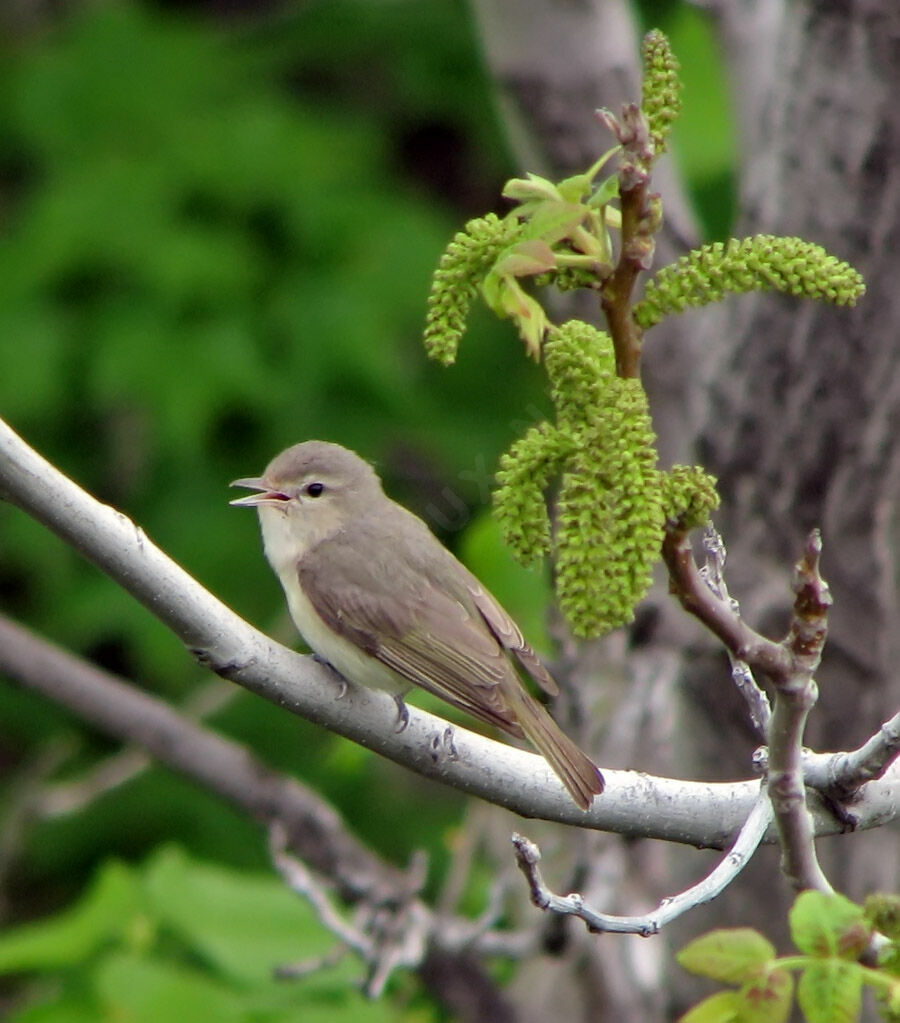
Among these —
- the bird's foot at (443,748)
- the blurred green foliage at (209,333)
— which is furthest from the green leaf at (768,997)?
the blurred green foliage at (209,333)

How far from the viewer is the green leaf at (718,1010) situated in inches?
73.5

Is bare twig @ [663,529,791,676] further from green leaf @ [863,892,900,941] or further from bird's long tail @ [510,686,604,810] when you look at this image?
bird's long tail @ [510,686,604,810]

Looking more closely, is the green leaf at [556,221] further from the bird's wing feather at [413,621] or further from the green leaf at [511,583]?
the green leaf at [511,583]

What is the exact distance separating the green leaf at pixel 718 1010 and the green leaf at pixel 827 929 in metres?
0.15

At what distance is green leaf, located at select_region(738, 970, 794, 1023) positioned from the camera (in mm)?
1840

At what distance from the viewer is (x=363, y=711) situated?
97.6 inches

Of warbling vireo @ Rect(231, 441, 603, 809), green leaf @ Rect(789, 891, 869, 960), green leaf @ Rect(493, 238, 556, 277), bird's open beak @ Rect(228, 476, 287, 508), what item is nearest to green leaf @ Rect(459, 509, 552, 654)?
warbling vireo @ Rect(231, 441, 603, 809)

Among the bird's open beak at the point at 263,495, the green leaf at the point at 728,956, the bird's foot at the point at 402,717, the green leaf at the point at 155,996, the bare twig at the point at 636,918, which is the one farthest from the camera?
the bird's open beak at the point at 263,495

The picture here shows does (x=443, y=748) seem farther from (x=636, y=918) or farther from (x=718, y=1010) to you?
(x=718, y=1010)

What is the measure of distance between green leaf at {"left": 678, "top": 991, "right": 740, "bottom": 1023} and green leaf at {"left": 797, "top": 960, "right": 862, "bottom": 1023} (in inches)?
4.8

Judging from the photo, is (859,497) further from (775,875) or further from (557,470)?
(557,470)

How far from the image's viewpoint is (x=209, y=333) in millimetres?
6031

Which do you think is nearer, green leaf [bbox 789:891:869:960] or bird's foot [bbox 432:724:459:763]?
green leaf [bbox 789:891:869:960]

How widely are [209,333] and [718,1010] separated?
14.8 ft
